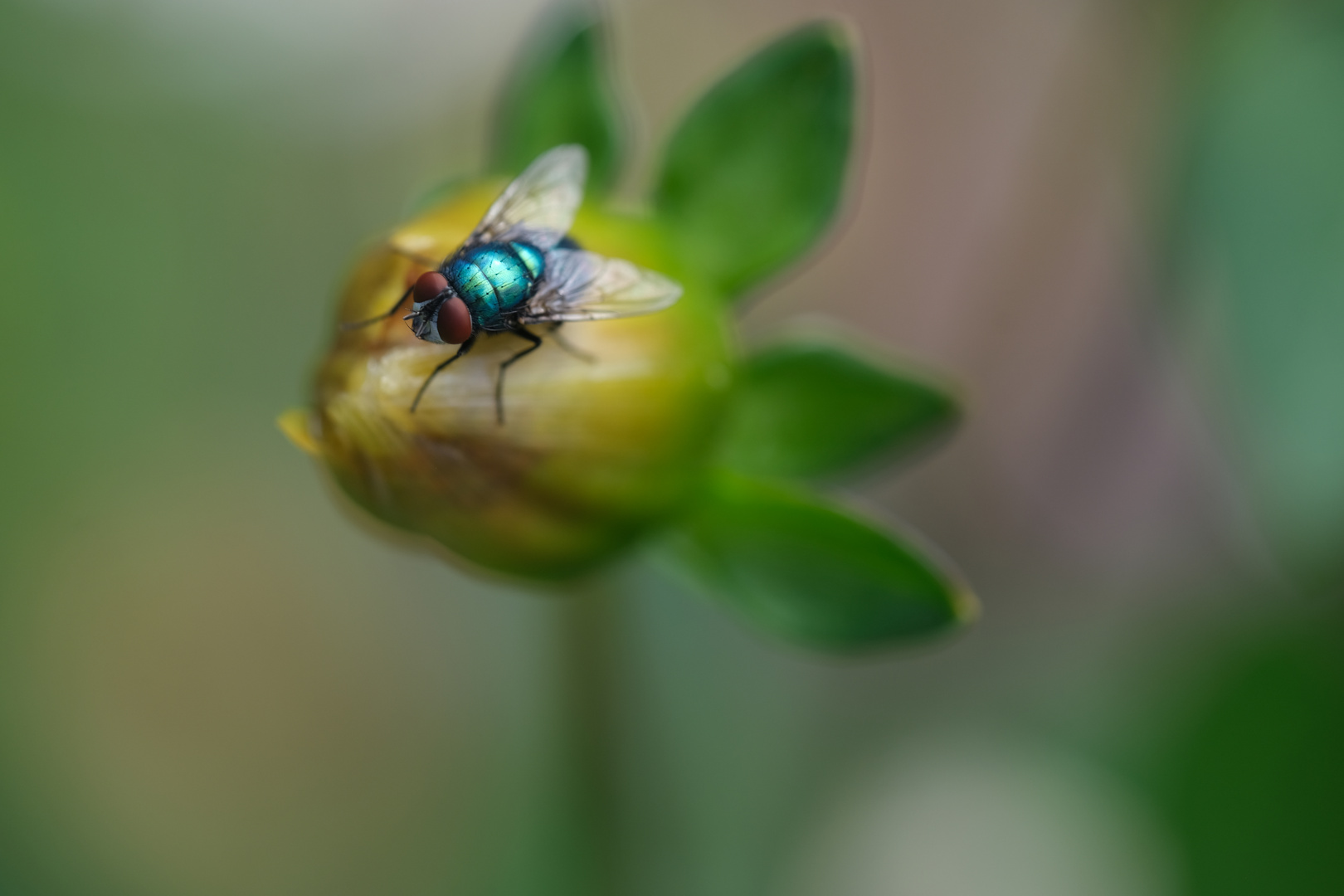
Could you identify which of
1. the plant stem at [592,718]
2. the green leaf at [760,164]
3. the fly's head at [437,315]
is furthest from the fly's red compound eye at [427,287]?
the plant stem at [592,718]

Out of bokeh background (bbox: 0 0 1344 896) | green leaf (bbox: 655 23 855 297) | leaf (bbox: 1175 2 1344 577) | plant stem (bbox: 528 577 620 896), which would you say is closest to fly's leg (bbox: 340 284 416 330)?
green leaf (bbox: 655 23 855 297)

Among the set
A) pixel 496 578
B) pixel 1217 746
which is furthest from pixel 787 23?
pixel 496 578

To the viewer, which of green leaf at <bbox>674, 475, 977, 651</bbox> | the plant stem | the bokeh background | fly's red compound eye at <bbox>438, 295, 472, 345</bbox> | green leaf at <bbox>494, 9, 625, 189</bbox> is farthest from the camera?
the bokeh background

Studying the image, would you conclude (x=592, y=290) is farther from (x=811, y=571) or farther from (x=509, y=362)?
(x=811, y=571)

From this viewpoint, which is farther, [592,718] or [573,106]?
[592,718]

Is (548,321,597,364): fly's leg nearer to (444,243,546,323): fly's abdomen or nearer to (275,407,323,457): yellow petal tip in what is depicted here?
(444,243,546,323): fly's abdomen

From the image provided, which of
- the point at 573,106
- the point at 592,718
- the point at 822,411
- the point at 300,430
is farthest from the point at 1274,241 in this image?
the point at 300,430
